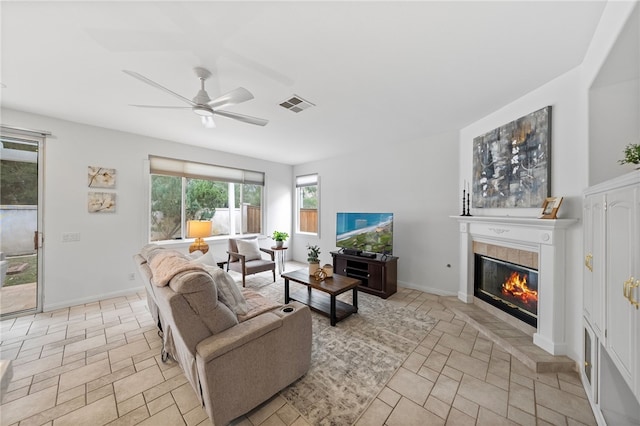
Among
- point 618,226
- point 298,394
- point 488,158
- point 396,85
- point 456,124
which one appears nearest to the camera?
point 618,226

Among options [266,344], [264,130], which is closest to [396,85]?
[264,130]

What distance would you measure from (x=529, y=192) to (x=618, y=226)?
133 centimetres

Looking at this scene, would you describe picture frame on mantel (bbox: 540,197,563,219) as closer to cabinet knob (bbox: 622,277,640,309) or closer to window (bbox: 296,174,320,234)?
cabinet knob (bbox: 622,277,640,309)

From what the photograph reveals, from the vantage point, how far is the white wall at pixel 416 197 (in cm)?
359

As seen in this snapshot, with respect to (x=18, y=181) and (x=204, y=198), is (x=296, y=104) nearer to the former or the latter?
(x=204, y=198)

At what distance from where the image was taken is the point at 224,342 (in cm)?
→ 143

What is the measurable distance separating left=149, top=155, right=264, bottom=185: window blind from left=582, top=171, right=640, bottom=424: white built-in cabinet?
16.9 ft

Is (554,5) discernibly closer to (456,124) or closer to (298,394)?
(456,124)

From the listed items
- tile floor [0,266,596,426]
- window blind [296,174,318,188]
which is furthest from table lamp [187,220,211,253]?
window blind [296,174,318,188]

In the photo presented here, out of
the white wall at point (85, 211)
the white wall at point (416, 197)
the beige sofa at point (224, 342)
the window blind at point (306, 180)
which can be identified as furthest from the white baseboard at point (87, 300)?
the white wall at point (416, 197)

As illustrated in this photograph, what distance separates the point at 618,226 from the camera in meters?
1.27

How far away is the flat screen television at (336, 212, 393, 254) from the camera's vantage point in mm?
3814

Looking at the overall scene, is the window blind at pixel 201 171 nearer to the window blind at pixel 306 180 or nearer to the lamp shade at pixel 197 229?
the window blind at pixel 306 180

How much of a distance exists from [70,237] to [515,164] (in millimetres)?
5812
